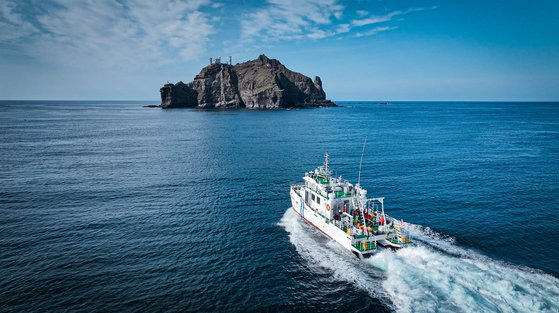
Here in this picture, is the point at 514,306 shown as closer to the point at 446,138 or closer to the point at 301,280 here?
the point at 301,280

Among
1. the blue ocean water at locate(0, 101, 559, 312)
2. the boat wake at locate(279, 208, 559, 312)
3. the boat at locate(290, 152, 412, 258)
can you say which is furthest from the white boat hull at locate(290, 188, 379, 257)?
the blue ocean water at locate(0, 101, 559, 312)

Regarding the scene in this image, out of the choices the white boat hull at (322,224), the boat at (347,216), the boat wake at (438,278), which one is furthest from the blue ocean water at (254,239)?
the boat at (347,216)

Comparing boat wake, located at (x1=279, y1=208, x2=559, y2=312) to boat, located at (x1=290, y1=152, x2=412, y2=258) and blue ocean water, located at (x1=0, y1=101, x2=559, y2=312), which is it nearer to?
blue ocean water, located at (x1=0, y1=101, x2=559, y2=312)

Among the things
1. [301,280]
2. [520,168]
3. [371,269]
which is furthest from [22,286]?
[520,168]

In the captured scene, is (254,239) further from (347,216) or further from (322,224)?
(347,216)

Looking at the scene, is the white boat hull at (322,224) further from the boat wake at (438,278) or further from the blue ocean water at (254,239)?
the blue ocean water at (254,239)
